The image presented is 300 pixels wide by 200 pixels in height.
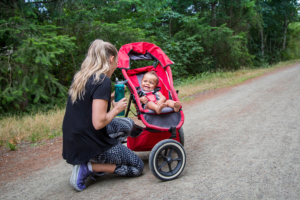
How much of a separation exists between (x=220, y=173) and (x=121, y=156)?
1216mm

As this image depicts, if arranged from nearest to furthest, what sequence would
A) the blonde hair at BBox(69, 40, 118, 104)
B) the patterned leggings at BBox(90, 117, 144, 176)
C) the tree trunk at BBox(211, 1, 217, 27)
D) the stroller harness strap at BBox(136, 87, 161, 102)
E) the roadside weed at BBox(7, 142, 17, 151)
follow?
1. the blonde hair at BBox(69, 40, 118, 104)
2. the patterned leggings at BBox(90, 117, 144, 176)
3. the stroller harness strap at BBox(136, 87, 161, 102)
4. the roadside weed at BBox(7, 142, 17, 151)
5. the tree trunk at BBox(211, 1, 217, 27)

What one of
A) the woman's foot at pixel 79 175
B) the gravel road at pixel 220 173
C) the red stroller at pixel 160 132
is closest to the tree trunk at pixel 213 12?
the gravel road at pixel 220 173

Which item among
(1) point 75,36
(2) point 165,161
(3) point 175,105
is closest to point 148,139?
(2) point 165,161

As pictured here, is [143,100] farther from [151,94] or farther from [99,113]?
[99,113]

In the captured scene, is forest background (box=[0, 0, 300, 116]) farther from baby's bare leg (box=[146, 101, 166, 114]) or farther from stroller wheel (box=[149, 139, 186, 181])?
stroller wheel (box=[149, 139, 186, 181])

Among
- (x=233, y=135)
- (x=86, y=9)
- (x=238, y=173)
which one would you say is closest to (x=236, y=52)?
(x=86, y=9)

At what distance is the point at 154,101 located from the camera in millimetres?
3723

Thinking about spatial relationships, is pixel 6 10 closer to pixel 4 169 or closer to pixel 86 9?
pixel 86 9

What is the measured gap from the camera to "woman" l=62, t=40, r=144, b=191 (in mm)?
2589

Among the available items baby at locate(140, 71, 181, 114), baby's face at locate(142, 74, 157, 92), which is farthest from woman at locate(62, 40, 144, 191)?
baby's face at locate(142, 74, 157, 92)

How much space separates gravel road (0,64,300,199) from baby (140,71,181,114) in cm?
84

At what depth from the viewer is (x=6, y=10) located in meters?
7.90

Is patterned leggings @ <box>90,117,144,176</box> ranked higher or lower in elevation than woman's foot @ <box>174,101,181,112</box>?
lower

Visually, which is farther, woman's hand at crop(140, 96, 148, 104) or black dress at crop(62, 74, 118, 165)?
woman's hand at crop(140, 96, 148, 104)
